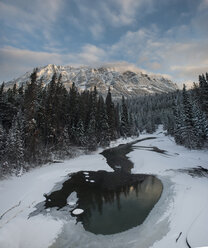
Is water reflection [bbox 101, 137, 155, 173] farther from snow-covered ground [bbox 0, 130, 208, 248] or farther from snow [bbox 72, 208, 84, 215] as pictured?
snow [bbox 72, 208, 84, 215]

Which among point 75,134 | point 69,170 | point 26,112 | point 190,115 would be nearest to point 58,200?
point 69,170

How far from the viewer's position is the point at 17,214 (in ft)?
29.8

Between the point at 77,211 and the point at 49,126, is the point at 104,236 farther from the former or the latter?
the point at 49,126

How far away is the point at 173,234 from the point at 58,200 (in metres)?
8.32

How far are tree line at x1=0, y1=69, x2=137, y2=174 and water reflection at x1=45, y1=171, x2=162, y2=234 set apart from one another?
23.7 feet

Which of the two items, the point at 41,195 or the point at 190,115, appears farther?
the point at 190,115

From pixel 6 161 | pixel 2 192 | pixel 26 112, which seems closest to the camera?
pixel 2 192

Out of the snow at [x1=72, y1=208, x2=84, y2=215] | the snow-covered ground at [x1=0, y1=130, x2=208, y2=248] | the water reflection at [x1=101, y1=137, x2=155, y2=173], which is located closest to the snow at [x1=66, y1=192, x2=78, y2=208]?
the snow at [x1=72, y1=208, x2=84, y2=215]

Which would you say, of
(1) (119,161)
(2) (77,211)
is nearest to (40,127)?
(1) (119,161)

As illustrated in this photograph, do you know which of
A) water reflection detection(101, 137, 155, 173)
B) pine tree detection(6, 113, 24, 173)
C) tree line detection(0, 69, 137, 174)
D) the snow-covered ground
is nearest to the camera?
the snow-covered ground

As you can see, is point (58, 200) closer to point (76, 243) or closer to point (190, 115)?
point (76, 243)

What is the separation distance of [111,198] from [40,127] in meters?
20.3

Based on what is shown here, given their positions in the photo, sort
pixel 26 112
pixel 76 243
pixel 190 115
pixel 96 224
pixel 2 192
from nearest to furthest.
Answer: pixel 76 243 → pixel 96 224 → pixel 2 192 → pixel 26 112 → pixel 190 115

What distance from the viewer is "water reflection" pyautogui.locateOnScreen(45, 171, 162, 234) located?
346 inches
